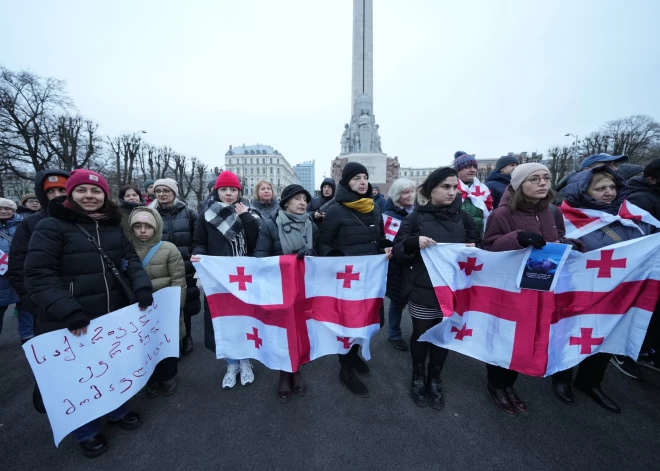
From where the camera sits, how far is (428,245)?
86.2 inches

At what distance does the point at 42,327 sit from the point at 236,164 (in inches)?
2900

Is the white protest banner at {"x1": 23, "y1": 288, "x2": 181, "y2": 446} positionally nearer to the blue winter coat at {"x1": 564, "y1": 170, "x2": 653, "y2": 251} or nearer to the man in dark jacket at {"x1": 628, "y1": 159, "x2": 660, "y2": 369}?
the blue winter coat at {"x1": 564, "y1": 170, "x2": 653, "y2": 251}

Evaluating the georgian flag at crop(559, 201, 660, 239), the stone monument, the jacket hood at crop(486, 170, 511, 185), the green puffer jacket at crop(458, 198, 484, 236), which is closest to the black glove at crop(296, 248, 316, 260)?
the green puffer jacket at crop(458, 198, 484, 236)

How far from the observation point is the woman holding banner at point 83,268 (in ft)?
5.57

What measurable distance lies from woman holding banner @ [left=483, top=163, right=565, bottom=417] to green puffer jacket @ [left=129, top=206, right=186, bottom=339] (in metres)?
2.83

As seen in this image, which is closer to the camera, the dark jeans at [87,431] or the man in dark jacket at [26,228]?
the dark jeans at [87,431]

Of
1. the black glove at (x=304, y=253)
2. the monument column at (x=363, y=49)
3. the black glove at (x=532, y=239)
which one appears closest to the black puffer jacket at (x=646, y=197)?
the black glove at (x=532, y=239)

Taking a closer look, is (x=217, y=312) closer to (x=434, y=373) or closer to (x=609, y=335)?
(x=434, y=373)

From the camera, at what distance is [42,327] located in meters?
1.82

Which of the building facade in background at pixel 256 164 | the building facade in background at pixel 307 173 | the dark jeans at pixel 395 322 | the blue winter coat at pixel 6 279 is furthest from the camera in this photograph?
the building facade in background at pixel 307 173

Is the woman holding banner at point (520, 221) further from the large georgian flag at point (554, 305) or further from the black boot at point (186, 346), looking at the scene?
the black boot at point (186, 346)

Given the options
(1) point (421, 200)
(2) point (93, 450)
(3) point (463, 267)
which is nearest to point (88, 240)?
(2) point (93, 450)

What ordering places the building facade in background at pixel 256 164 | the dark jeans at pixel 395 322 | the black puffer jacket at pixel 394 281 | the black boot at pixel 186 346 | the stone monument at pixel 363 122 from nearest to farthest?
the black puffer jacket at pixel 394 281, the black boot at pixel 186 346, the dark jeans at pixel 395 322, the stone monument at pixel 363 122, the building facade in background at pixel 256 164

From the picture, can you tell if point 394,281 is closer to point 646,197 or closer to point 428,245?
point 428,245
